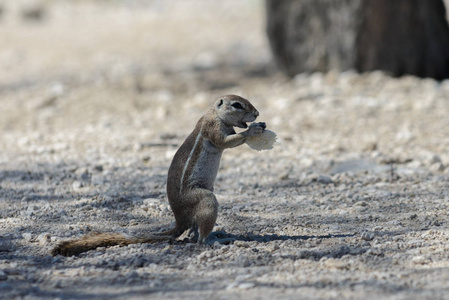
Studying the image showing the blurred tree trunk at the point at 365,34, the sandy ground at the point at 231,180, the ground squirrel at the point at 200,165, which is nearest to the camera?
the sandy ground at the point at 231,180

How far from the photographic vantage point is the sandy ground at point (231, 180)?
129 inches

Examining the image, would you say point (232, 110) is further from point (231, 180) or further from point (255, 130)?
point (231, 180)

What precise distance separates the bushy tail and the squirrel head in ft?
2.38

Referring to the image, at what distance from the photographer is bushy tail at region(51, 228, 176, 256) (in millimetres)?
3590

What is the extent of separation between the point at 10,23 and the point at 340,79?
28.9 ft

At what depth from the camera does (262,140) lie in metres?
3.84

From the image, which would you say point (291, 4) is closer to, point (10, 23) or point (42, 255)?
point (42, 255)

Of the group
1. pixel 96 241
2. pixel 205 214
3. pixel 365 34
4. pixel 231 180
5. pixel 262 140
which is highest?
pixel 365 34

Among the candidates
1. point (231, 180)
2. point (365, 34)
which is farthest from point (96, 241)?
point (365, 34)

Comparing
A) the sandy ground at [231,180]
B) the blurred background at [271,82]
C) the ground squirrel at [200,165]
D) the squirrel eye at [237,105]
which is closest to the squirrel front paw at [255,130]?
the ground squirrel at [200,165]

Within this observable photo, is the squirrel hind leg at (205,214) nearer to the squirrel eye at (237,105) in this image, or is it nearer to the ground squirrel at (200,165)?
the ground squirrel at (200,165)

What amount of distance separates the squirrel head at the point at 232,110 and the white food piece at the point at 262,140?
0.42 ft

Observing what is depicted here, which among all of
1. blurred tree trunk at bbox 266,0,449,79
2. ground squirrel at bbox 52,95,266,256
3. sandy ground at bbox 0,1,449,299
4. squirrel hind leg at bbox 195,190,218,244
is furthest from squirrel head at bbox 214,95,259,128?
blurred tree trunk at bbox 266,0,449,79

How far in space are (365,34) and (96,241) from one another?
5.56 meters
